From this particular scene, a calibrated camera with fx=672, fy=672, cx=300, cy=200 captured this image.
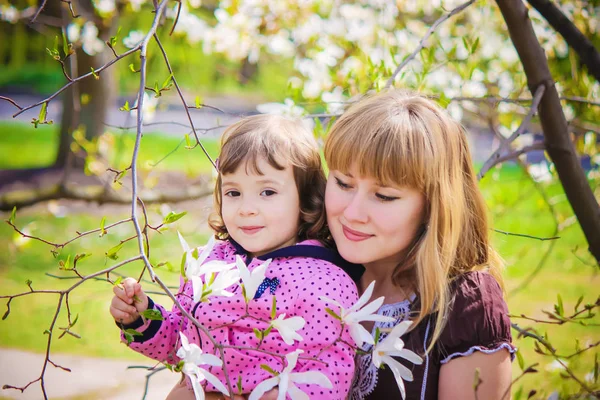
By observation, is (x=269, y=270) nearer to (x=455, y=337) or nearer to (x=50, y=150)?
(x=455, y=337)

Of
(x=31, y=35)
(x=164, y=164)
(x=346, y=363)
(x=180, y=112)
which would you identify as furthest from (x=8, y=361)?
(x=31, y=35)

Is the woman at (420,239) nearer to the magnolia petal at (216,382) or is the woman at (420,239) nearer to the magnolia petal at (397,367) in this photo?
the magnolia petal at (397,367)

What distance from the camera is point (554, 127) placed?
7.07 ft

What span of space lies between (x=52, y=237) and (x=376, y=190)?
509 cm

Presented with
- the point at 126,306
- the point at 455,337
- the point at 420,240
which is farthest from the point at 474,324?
the point at 126,306

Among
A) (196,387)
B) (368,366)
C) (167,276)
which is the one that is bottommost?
(167,276)

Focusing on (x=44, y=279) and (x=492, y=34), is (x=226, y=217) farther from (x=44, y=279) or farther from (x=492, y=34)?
(x=44, y=279)

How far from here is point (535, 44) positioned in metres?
2.11

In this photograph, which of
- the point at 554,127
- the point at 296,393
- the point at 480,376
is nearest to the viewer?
the point at 296,393

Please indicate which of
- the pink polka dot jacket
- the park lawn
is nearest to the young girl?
the pink polka dot jacket

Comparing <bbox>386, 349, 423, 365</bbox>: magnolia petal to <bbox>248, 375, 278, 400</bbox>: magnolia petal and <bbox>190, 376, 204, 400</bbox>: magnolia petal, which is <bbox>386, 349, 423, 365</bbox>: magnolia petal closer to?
<bbox>248, 375, 278, 400</bbox>: magnolia petal

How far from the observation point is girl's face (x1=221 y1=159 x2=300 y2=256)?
5.72 feet

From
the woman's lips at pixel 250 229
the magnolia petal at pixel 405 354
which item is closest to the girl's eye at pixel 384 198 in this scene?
the woman's lips at pixel 250 229

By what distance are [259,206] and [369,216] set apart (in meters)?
0.29
